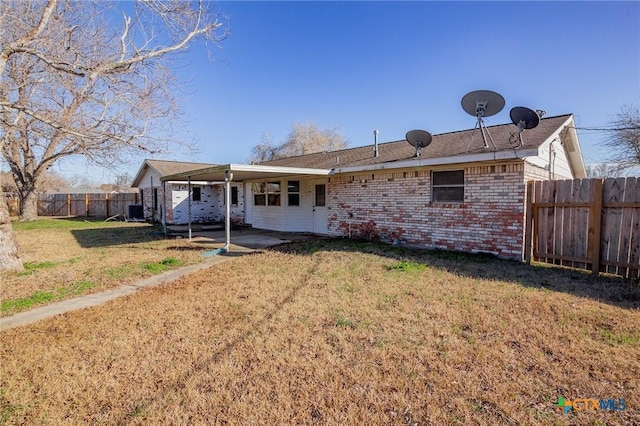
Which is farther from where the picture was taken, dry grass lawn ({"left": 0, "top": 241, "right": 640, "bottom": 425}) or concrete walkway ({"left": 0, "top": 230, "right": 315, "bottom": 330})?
concrete walkway ({"left": 0, "top": 230, "right": 315, "bottom": 330})

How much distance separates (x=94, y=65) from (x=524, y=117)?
9478 millimetres

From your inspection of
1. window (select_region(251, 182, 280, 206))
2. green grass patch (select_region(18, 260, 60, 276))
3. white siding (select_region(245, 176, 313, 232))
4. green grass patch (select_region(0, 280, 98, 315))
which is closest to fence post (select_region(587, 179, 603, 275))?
white siding (select_region(245, 176, 313, 232))

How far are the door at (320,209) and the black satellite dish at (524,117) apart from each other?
6313 mm

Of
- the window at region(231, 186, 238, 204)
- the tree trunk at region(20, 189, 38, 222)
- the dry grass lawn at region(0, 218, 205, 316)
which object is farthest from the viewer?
the tree trunk at region(20, 189, 38, 222)

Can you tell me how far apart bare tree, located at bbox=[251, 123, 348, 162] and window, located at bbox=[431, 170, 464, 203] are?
95.2 feet

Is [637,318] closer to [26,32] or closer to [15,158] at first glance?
[26,32]

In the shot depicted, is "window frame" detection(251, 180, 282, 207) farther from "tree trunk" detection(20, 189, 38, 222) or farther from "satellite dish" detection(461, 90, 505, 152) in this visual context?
"tree trunk" detection(20, 189, 38, 222)

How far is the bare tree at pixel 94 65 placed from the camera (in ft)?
21.7

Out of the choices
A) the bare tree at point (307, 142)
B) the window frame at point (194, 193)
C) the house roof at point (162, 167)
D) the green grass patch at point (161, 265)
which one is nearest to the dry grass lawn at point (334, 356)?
the green grass patch at point (161, 265)

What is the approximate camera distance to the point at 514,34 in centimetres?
852

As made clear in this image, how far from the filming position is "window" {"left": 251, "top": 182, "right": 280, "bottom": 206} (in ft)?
46.6

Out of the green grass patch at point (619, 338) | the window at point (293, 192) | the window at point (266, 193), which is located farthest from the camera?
the window at point (266, 193)

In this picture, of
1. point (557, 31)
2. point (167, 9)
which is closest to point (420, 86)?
point (557, 31)

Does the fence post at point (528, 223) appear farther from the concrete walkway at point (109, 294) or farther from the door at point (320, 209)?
the concrete walkway at point (109, 294)
